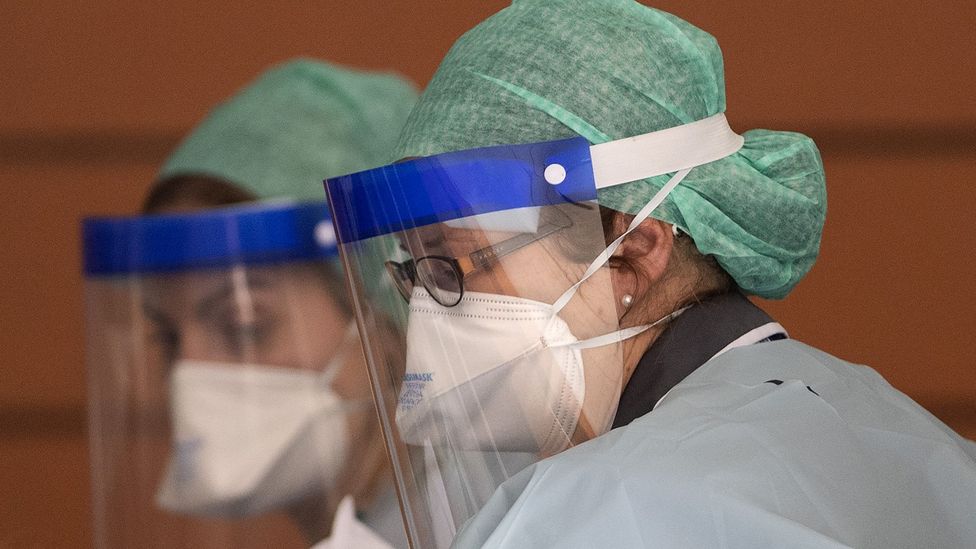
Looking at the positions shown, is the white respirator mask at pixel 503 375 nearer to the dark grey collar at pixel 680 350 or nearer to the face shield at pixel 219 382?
the dark grey collar at pixel 680 350

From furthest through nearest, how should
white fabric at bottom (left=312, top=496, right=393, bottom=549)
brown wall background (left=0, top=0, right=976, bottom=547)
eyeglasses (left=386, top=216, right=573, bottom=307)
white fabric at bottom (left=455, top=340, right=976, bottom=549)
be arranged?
brown wall background (left=0, top=0, right=976, bottom=547) → white fabric at bottom (left=312, top=496, right=393, bottom=549) → eyeglasses (left=386, top=216, right=573, bottom=307) → white fabric at bottom (left=455, top=340, right=976, bottom=549)

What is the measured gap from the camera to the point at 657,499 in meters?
0.78

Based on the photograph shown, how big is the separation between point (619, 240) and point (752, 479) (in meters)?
0.29

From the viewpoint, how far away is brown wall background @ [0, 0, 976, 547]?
7.33 feet

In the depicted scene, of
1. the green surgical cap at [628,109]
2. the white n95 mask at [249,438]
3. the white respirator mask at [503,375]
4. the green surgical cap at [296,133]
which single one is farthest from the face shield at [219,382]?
the white respirator mask at [503,375]

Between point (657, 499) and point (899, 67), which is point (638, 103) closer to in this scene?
point (657, 499)

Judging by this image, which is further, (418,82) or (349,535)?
(418,82)

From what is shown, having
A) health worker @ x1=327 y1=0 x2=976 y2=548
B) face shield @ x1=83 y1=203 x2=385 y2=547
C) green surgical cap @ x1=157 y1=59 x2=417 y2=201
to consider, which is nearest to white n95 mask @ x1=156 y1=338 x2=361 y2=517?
face shield @ x1=83 y1=203 x2=385 y2=547

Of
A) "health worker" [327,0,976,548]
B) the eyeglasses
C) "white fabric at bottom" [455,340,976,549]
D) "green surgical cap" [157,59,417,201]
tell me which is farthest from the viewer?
"green surgical cap" [157,59,417,201]

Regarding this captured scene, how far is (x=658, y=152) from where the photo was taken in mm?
1030

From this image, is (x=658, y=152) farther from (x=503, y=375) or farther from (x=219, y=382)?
(x=219, y=382)

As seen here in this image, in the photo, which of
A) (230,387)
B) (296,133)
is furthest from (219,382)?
(296,133)

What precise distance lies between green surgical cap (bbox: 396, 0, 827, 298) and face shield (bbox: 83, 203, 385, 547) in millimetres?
586

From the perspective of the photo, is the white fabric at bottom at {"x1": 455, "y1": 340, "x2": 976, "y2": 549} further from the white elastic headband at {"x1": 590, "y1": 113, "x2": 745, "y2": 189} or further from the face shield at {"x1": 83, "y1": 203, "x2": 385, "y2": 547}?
the face shield at {"x1": 83, "y1": 203, "x2": 385, "y2": 547}
